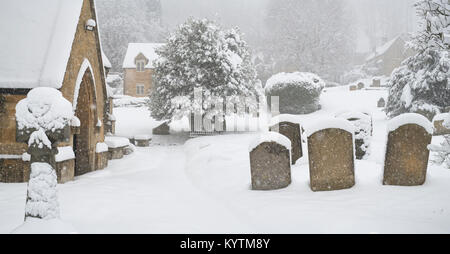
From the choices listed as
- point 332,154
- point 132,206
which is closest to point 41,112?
point 132,206

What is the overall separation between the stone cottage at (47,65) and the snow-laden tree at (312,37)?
38206mm

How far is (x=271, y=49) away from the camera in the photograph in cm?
5219

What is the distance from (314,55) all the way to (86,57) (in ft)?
137

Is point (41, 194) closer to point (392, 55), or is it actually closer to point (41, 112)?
point (41, 112)

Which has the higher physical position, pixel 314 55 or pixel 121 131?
pixel 314 55

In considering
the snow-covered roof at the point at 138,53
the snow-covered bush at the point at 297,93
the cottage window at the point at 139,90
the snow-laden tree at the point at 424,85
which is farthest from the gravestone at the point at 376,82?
the cottage window at the point at 139,90

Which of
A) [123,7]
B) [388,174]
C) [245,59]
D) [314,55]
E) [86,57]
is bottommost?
[388,174]

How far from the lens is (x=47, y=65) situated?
27.6 feet

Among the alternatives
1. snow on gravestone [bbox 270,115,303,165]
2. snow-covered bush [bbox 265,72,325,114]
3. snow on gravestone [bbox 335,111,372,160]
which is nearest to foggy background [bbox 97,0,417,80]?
snow-covered bush [bbox 265,72,325,114]

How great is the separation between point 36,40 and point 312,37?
44.8 metres
